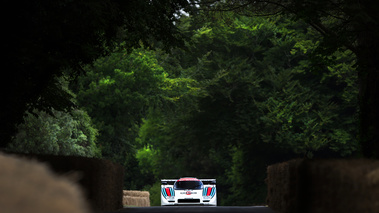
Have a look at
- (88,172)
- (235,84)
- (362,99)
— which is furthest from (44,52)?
(235,84)

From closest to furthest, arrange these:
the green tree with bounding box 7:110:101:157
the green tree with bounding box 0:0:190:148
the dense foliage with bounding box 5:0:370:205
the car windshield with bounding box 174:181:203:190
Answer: the green tree with bounding box 0:0:190:148
the car windshield with bounding box 174:181:203:190
the green tree with bounding box 7:110:101:157
the dense foliage with bounding box 5:0:370:205

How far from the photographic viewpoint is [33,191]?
6711 mm

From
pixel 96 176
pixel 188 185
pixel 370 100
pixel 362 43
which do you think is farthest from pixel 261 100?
pixel 96 176

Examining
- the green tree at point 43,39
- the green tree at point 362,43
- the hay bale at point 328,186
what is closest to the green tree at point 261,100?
the green tree at point 362,43

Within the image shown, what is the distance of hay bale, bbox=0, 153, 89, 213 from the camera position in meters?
6.35

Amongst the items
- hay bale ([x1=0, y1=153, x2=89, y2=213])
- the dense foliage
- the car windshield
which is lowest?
hay bale ([x1=0, y1=153, x2=89, y2=213])

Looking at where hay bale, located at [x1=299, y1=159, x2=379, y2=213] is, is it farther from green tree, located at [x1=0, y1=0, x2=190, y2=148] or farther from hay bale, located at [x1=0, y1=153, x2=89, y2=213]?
green tree, located at [x1=0, y1=0, x2=190, y2=148]

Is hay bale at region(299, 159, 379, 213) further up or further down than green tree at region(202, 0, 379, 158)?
further down

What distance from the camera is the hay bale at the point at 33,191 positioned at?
6348mm

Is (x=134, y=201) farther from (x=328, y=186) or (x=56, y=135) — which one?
(x=328, y=186)

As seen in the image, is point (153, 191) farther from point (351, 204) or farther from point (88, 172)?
point (351, 204)

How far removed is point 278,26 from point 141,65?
11.0 meters

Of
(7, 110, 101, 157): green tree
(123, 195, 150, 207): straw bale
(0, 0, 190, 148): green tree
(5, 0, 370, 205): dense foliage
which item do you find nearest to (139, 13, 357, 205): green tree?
(5, 0, 370, 205): dense foliage

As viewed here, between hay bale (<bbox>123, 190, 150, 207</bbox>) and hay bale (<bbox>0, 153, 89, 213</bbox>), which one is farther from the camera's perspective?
hay bale (<bbox>123, 190, 150, 207</bbox>)
